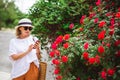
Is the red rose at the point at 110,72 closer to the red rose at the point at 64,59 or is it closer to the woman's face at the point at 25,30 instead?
the red rose at the point at 64,59

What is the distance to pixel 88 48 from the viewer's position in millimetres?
3836

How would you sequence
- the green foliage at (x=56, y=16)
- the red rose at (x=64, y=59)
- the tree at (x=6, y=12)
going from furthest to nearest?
the tree at (x=6, y=12), the green foliage at (x=56, y=16), the red rose at (x=64, y=59)

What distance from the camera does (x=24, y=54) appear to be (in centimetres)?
461

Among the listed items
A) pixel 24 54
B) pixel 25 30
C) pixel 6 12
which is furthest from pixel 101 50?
pixel 6 12

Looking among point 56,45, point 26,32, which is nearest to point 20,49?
point 26,32

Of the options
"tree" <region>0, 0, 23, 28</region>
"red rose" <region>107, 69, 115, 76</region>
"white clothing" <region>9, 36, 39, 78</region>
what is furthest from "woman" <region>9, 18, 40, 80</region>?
"tree" <region>0, 0, 23, 28</region>

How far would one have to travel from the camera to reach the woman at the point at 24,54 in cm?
465

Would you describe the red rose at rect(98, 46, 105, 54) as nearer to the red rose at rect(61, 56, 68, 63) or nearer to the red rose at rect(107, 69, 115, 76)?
the red rose at rect(107, 69, 115, 76)

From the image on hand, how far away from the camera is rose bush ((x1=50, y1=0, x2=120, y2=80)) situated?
12.2 feet

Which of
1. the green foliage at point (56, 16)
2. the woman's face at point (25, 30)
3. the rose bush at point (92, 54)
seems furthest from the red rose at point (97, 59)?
the green foliage at point (56, 16)

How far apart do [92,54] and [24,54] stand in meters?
1.19

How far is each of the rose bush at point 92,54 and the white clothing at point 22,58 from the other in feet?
1.79

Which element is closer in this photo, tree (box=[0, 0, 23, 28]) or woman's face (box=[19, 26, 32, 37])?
woman's face (box=[19, 26, 32, 37])

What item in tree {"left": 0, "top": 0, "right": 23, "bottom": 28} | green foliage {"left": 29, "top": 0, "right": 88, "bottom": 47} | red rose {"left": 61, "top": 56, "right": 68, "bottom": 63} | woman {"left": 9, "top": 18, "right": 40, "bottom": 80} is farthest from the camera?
tree {"left": 0, "top": 0, "right": 23, "bottom": 28}
